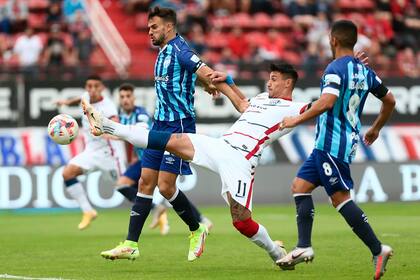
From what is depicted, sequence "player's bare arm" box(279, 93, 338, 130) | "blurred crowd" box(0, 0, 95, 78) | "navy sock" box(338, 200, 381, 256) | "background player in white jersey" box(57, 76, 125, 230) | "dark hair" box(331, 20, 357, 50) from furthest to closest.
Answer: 1. "blurred crowd" box(0, 0, 95, 78)
2. "background player in white jersey" box(57, 76, 125, 230)
3. "dark hair" box(331, 20, 357, 50)
4. "navy sock" box(338, 200, 381, 256)
5. "player's bare arm" box(279, 93, 338, 130)

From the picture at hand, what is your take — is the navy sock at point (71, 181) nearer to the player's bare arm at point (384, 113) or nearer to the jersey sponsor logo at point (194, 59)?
the jersey sponsor logo at point (194, 59)

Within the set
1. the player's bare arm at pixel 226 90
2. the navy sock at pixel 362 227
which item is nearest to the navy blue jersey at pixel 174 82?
the player's bare arm at pixel 226 90

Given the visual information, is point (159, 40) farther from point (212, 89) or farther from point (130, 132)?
point (130, 132)

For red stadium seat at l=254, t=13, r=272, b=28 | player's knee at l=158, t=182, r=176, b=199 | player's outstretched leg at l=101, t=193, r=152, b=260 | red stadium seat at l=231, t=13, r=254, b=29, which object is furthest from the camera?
red stadium seat at l=254, t=13, r=272, b=28

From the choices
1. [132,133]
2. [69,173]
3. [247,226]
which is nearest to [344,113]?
[247,226]

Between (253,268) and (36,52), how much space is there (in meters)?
15.5

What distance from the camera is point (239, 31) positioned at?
27.0m

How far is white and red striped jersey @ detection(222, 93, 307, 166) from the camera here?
35.2ft

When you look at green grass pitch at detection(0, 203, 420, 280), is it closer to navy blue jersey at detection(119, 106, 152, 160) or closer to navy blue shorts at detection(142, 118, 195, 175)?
navy blue shorts at detection(142, 118, 195, 175)

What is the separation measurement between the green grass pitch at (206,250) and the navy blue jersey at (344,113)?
125 cm

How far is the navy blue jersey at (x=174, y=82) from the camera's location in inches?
464

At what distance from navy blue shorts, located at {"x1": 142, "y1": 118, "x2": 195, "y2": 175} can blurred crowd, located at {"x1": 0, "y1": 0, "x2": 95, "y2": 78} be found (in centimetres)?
1148

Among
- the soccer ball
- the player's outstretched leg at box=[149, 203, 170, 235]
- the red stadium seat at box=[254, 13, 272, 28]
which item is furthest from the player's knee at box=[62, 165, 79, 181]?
the red stadium seat at box=[254, 13, 272, 28]

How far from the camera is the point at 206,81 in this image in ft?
37.0
